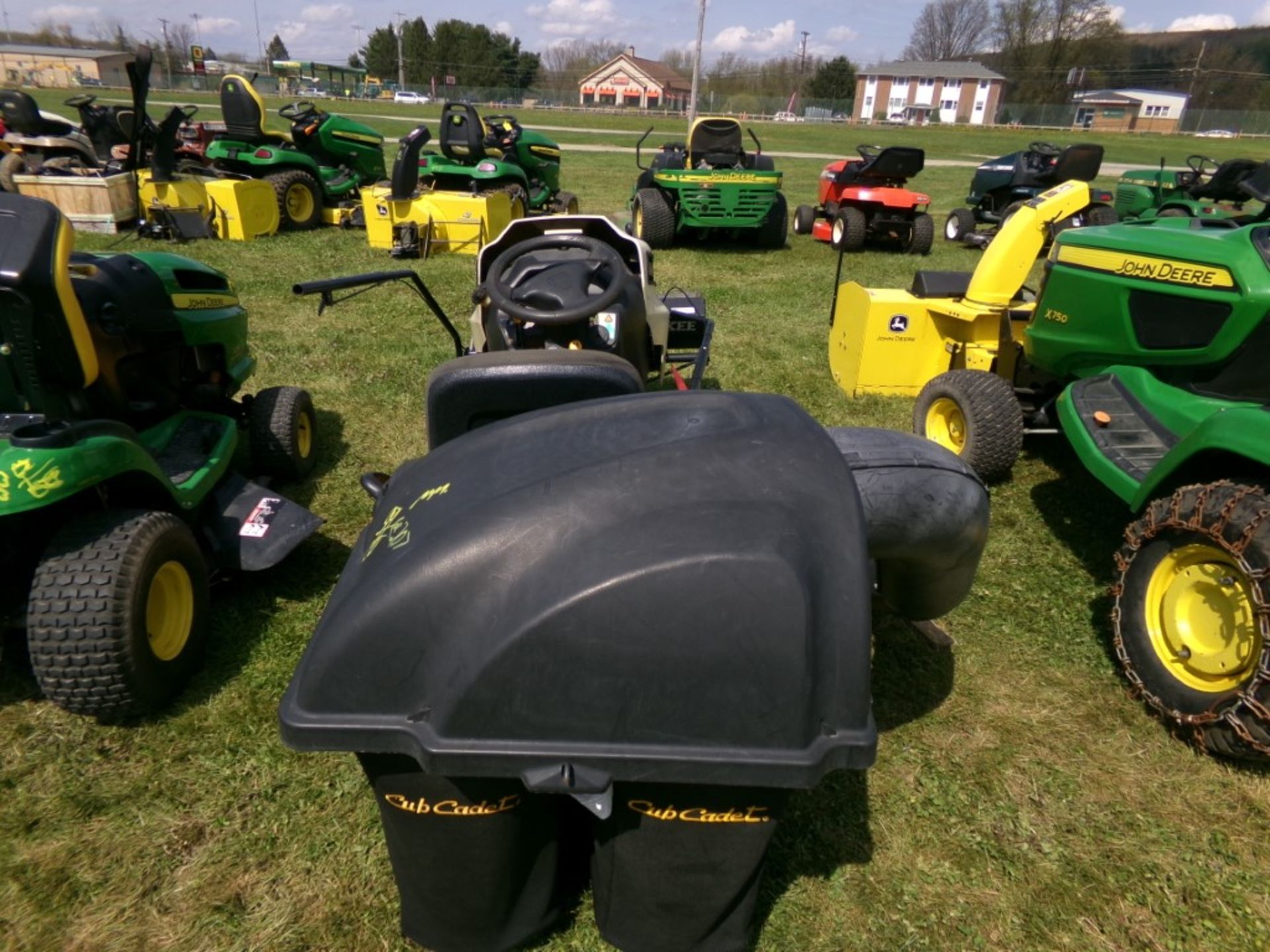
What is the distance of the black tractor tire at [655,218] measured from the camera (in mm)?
9055

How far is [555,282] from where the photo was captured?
270 cm

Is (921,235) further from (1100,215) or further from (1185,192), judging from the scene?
(1185,192)

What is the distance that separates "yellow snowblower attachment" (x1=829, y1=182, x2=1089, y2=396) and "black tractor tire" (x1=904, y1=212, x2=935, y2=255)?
525 centimetres

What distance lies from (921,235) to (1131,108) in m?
69.9

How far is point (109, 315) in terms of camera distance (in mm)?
2736

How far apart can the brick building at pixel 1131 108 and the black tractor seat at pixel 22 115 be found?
6198cm

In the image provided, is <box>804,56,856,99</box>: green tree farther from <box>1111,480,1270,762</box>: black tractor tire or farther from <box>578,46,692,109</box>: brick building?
<box>1111,480,1270,762</box>: black tractor tire

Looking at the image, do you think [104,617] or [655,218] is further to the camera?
[655,218]

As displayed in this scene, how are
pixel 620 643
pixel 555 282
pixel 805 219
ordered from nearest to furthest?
pixel 620 643 → pixel 555 282 → pixel 805 219

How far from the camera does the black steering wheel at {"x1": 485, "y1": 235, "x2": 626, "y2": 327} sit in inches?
99.5

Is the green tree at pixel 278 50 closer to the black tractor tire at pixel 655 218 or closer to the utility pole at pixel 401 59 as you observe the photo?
the utility pole at pixel 401 59

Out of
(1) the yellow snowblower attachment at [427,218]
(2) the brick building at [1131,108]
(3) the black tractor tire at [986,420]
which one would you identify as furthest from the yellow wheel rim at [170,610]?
(2) the brick building at [1131,108]

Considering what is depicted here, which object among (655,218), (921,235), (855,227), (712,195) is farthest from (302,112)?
(921,235)

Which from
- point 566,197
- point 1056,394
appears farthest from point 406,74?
point 1056,394
